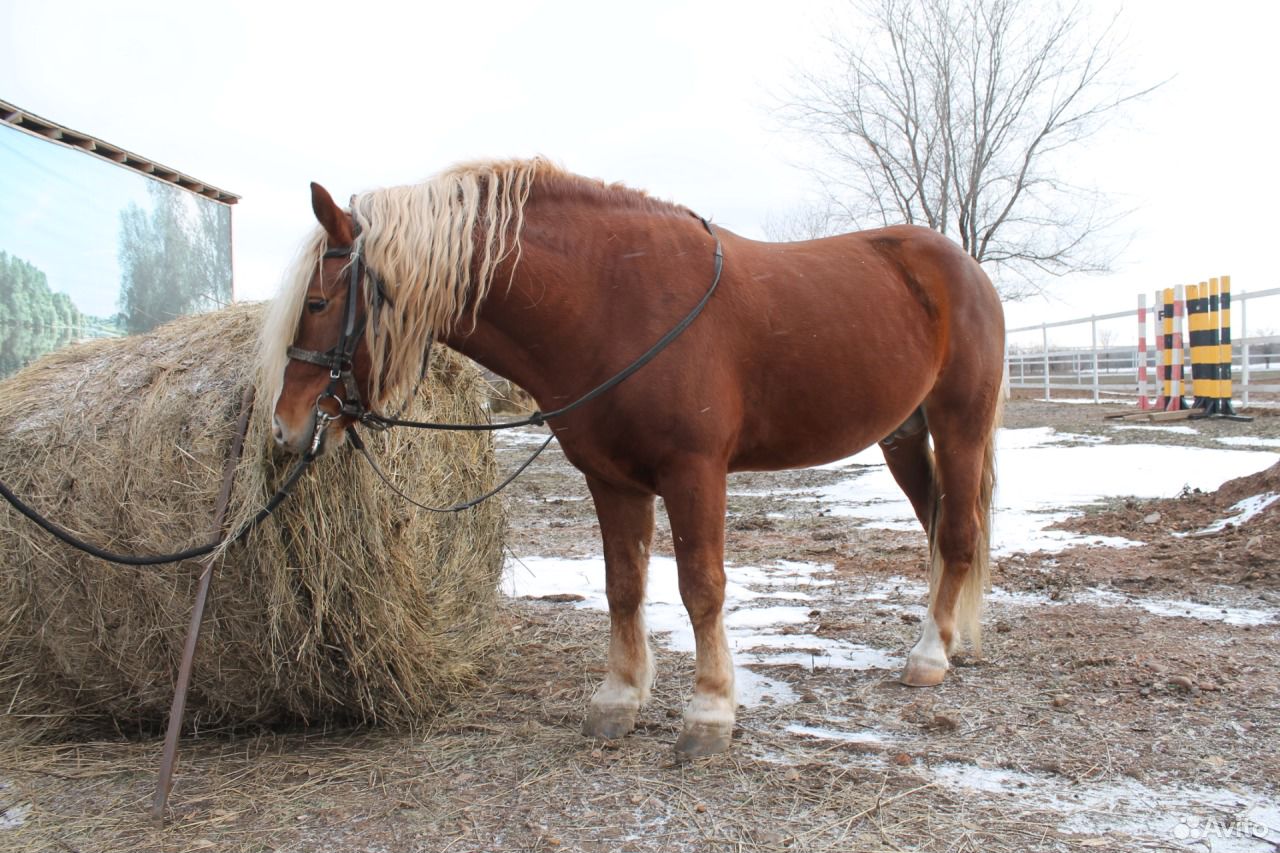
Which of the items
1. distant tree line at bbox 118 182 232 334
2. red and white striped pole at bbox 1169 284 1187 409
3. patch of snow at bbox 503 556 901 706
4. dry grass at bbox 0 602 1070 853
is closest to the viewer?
dry grass at bbox 0 602 1070 853

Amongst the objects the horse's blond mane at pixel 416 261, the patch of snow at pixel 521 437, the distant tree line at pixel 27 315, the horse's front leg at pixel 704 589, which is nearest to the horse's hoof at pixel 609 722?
the horse's front leg at pixel 704 589

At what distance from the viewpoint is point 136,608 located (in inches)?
104

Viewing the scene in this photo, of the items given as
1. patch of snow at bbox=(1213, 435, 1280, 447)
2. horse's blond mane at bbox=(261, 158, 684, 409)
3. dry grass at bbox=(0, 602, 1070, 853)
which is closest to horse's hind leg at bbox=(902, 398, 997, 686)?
dry grass at bbox=(0, 602, 1070, 853)

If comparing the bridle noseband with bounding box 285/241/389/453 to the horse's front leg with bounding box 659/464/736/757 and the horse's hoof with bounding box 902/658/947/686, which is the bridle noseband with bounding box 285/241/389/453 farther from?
the horse's hoof with bounding box 902/658/947/686

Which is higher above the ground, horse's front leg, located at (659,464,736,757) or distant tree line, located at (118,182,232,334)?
distant tree line, located at (118,182,232,334)

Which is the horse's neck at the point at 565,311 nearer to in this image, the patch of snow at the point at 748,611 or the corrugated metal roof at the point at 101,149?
the patch of snow at the point at 748,611

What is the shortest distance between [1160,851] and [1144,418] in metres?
10.6

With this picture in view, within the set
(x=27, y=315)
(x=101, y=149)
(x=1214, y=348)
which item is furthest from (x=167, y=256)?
(x=1214, y=348)

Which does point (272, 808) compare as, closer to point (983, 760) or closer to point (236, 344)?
point (236, 344)

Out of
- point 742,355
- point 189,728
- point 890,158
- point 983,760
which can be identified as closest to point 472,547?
point 189,728

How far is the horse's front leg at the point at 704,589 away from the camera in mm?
2584

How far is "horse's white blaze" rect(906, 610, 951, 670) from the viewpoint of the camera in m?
3.18

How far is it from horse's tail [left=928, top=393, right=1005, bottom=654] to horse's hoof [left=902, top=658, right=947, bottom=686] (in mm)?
266

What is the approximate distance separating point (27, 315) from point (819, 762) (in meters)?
9.67
